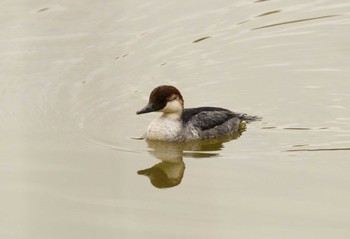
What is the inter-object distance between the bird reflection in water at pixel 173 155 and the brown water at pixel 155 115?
0.11 feet

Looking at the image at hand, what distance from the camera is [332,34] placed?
1825cm

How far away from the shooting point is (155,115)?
15953 mm

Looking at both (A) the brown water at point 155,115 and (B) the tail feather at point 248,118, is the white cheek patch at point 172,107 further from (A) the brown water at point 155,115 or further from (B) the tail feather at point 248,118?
(B) the tail feather at point 248,118

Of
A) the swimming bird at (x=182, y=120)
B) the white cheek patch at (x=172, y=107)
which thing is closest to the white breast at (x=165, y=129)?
the swimming bird at (x=182, y=120)

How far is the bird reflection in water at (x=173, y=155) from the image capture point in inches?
494

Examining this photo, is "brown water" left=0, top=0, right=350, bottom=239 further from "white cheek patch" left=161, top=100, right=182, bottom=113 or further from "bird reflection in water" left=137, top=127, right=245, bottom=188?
"white cheek patch" left=161, top=100, right=182, bottom=113

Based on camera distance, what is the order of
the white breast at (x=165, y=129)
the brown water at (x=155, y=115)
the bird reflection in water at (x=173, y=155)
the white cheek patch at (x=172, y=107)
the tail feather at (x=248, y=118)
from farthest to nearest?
the tail feather at (x=248, y=118) → the white cheek patch at (x=172, y=107) → the white breast at (x=165, y=129) → the bird reflection in water at (x=173, y=155) → the brown water at (x=155, y=115)

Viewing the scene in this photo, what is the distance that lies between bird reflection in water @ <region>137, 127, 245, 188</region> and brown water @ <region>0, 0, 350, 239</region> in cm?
3

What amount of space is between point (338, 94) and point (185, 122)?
2.70m

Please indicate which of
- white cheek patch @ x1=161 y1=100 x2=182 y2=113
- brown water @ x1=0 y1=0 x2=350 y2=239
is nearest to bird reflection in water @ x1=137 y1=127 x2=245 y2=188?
brown water @ x1=0 y1=0 x2=350 y2=239

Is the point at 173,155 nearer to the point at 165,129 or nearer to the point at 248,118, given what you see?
the point at 165,129

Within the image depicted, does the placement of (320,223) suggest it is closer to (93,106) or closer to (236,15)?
(93,106)

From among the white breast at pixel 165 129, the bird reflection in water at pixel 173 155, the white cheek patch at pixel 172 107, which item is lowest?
the bird reflection in water at pixel 173 155

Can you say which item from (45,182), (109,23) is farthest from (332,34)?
(45,182)
